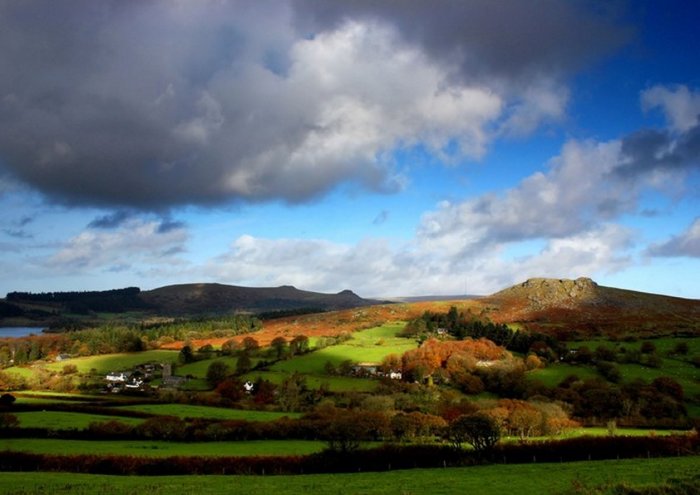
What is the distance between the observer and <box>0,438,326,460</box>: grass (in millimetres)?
52188

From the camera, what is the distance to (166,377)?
108938 millimetres

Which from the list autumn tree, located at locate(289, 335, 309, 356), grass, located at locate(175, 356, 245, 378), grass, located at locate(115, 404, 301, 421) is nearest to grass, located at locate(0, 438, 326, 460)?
grass, located at locate(115, 404, 301, 421)

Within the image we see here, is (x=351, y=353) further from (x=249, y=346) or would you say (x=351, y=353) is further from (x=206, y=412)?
(x=206, y=412)

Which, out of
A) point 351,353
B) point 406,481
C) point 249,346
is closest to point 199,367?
point 249,346

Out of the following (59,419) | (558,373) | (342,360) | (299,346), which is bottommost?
(59,419)

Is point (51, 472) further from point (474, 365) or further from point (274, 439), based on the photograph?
point (474, 365)

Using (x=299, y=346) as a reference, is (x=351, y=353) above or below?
below

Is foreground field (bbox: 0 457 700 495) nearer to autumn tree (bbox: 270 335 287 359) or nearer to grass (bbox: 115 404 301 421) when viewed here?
Result: grass (bbox: 115 404 301 421)

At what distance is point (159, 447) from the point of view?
5697cm

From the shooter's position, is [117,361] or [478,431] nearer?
[478,431]

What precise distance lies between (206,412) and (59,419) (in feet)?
64.2

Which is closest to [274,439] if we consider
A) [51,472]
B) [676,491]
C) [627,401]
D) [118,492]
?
[51,472]

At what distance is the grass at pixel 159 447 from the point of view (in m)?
52.2

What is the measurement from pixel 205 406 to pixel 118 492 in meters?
55.6
